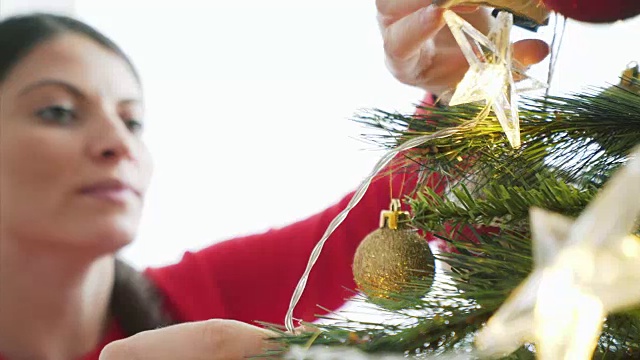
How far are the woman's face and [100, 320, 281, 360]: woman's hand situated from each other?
1.35ft

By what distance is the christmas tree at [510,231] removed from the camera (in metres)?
0.14

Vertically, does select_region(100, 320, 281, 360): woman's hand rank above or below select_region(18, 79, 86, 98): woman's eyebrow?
below

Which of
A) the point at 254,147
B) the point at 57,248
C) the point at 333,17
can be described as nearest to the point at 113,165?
the point at 57,248

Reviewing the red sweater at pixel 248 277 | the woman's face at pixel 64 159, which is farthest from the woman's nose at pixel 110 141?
the red sweater at pixel 248 277

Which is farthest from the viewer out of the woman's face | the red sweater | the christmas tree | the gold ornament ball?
the red sweater

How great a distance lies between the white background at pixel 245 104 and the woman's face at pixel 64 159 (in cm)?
24

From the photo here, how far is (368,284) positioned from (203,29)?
2.29 ft

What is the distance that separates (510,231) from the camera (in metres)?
0.27

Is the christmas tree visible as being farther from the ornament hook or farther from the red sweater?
the red sweater

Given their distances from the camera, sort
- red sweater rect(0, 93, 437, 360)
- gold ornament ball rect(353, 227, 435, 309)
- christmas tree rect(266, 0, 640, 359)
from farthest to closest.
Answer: red sweater rect(0, 93, 437, 360)
gold ornament ball rect(353, 227, 435, 309)
christmas tree rect(266, 0, 640, 359)

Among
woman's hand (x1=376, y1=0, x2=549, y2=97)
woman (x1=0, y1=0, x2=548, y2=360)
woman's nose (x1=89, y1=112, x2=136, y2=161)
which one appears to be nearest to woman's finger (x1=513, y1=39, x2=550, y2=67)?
woman's hand (x1=376, y1=0, x2=549, y2=97)

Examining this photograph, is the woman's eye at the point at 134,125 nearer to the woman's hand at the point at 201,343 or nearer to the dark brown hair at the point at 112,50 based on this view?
the dark brown hair at the point at 112,50

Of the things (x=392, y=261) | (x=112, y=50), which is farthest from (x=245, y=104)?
(x=392, y=261)

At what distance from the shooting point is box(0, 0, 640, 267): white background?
2.81 feet
